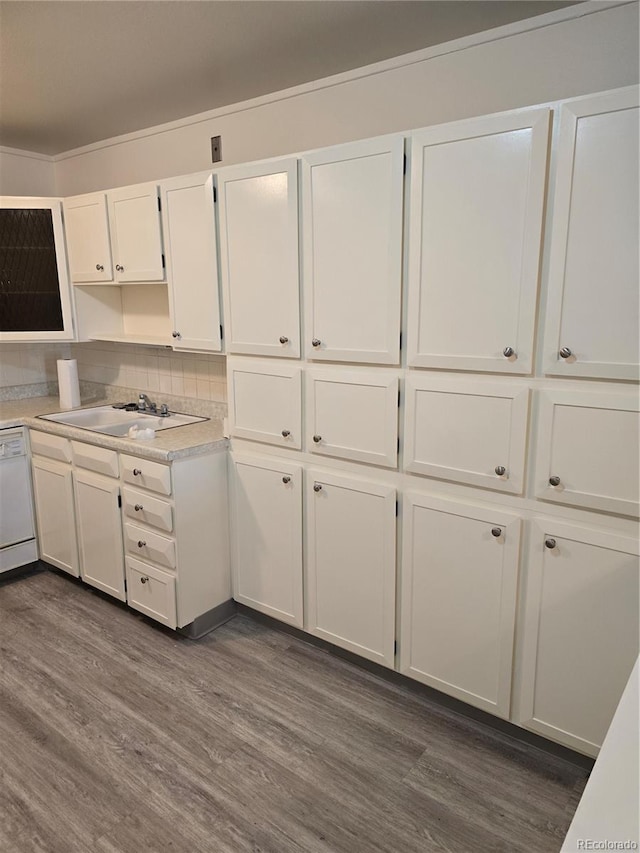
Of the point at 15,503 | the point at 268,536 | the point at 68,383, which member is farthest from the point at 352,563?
the point at 68,383

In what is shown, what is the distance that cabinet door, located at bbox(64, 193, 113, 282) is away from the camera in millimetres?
3045

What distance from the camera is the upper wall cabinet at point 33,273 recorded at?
325cm

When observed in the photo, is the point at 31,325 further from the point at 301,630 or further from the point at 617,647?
the point at 617,647

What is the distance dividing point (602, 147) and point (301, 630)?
217cm

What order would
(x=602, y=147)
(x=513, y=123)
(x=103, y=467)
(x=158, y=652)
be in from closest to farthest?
(x=602, y=147), (x=513, y=123), (x=158, y=652), (x=103, y=467)

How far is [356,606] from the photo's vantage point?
7.71 feet

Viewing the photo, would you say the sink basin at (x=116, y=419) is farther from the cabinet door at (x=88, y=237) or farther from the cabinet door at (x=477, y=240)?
the cabinet door at (x=477, y=240)

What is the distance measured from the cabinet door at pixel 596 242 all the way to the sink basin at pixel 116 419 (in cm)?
198

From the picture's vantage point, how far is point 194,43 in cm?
218

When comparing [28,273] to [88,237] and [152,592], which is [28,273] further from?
[152,592]

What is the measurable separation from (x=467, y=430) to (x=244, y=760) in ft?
4.44

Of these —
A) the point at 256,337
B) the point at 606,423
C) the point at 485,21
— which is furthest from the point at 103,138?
the point at 606,423

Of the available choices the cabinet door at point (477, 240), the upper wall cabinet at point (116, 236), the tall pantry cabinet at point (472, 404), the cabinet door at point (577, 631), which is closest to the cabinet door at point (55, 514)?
the upper wall cabinet at point (116, 236)

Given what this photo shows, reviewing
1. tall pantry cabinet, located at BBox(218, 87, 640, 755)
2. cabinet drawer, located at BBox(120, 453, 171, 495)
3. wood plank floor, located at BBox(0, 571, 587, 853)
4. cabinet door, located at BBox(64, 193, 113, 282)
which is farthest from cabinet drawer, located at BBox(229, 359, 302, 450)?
cabinet door, located at BBox(64, 193, 113, 282)
